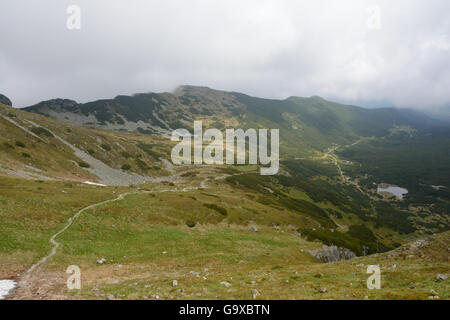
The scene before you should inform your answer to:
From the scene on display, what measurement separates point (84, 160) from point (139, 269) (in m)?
92.0

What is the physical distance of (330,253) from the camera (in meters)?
52.1

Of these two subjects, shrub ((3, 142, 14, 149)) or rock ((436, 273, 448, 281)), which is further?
shrub ((3, 142, 14, 149))

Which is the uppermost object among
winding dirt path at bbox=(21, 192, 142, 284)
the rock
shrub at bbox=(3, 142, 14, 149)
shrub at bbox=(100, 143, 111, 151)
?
shrub at bbox=(100, 143, 111, 151)

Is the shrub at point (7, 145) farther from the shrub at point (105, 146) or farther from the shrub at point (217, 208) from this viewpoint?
Result: the shrub at point (217, 208)

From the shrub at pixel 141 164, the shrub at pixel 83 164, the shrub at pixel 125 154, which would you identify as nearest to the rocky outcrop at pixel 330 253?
the shrub at pixel 83 164

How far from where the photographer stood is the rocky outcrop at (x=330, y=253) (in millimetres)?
47500

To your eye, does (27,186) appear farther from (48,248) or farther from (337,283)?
(337,283)

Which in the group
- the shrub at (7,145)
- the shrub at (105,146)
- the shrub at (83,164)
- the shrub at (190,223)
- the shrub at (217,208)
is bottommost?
the shrub at (190,223)

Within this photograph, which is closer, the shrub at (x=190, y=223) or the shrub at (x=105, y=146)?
the shrub at (x=190, y=223)

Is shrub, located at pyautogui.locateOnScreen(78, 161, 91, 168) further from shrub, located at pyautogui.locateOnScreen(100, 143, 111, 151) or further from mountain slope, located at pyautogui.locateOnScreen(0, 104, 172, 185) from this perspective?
shrub, located at pyautogui.locateOnScreen(100, 143, 111, 151)

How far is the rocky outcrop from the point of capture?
47.5m

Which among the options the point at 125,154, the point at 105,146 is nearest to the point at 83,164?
the point at 105,146

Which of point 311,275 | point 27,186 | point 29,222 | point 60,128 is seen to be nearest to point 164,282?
point 311,275

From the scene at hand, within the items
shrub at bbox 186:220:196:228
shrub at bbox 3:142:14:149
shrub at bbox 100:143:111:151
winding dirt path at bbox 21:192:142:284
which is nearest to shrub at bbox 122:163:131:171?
shrub at bbox 100:143:111:151
